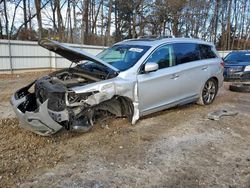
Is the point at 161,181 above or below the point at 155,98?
below

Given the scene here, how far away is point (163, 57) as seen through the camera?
6137 mm

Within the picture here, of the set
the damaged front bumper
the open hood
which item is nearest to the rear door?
the open hood

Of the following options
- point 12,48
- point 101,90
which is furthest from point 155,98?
point 12,48

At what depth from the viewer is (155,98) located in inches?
229

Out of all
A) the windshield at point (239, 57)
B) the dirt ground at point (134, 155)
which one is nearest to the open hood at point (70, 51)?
the dirt ground at point (134, 155)

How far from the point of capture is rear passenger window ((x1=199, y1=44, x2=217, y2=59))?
7.39 meters

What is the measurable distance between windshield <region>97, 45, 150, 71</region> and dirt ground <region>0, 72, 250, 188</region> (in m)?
1.11

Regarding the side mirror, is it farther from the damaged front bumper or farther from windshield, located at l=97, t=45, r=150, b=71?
the damaged front bumper

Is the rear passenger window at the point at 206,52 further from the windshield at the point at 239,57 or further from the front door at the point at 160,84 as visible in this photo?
the windshield at the point at 239,57

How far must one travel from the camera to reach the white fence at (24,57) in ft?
51.1

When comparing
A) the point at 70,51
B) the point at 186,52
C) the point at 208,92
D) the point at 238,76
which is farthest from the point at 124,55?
the point at 238,76

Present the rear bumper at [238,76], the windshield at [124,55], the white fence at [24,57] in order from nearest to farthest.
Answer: the windshield at [124,55] → the rear bumper at [238,76] → the white fence at [24,57]

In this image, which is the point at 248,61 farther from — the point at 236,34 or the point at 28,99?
the point at 236,34

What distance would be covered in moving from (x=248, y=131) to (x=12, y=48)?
542 inches
